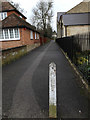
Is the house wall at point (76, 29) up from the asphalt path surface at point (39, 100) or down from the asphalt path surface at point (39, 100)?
up

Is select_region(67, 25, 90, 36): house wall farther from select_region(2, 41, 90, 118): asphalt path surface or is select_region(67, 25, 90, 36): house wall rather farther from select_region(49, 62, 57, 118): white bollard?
select_region(49, 62, 57, 118): white bollard

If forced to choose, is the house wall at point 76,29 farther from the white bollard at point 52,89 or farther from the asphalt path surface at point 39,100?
the white bollard at point 52,89

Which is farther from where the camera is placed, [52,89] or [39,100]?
[39,100]

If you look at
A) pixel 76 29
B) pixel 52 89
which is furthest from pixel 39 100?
pixel 76 29

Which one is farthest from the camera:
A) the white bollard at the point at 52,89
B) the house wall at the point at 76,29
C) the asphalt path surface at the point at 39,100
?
the house wall at the point at 76,29

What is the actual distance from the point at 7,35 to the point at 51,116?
1491 cm

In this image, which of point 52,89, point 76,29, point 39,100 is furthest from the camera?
point 76,29

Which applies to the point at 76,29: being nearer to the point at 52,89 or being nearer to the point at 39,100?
the point at 39,100

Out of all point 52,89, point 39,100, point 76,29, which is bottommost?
point 39,100

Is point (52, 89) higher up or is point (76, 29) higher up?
point (76, 29)

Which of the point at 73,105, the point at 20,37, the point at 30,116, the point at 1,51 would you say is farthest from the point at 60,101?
the point at 20,37

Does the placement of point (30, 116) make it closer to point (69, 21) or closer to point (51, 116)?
A: point (51, 116)

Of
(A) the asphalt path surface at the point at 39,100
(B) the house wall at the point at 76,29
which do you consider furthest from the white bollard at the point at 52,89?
(B) the house wall at the point at 76,29

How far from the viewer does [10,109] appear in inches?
104
